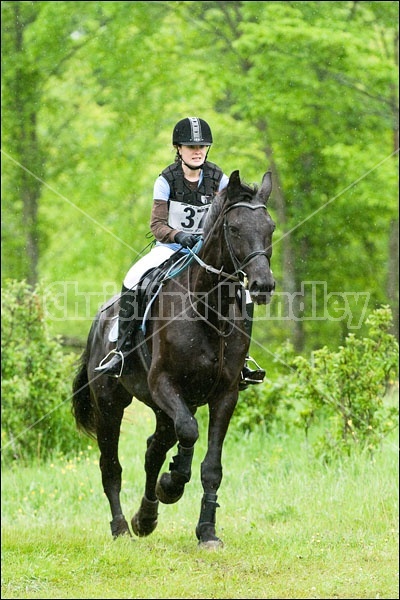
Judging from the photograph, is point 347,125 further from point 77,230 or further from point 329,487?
point 329,487

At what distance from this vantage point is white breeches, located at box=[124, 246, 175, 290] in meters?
7.99

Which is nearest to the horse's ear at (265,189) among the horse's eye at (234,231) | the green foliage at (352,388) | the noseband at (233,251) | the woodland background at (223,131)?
the noseband at (233,251)

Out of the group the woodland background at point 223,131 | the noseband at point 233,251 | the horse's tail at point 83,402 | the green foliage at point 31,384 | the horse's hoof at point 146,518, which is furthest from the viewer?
the woodland background at point 223,131

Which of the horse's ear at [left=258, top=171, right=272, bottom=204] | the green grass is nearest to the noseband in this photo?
the horse's ear at [left=258, top=171, right=272, bottom=204]

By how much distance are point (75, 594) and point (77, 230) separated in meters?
21.9

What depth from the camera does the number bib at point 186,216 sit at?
7.66 m

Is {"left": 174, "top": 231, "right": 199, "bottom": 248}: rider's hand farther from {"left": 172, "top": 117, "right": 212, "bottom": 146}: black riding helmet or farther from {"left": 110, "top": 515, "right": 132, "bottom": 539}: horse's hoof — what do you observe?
{"left": 110, "top": 515, "right": 132, "bottom": 539}: horse's hoof

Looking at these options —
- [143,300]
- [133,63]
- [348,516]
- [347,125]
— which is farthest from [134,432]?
[133,63]

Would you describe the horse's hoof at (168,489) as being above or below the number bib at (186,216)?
below

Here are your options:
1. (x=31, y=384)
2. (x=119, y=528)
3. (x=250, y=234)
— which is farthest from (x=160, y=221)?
(x=31, y=384)

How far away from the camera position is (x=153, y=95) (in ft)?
82.3

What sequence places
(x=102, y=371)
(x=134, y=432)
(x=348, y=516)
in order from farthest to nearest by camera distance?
(x=134, y=432) → (x=348, y=516) → (x=102, y=371)

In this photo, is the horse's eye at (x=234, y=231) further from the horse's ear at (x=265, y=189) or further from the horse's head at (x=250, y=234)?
the horse's ear at (x=265, y=189)

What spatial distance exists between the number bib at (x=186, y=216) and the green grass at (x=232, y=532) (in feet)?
9.23
